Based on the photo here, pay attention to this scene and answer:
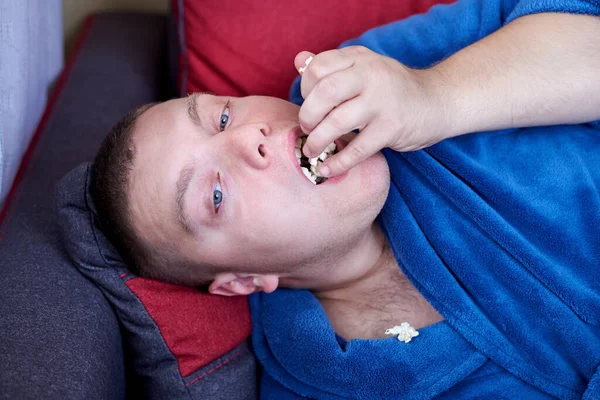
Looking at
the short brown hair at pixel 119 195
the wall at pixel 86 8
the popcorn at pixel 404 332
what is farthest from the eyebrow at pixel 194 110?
the wall at pixel 86 8

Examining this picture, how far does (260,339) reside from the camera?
4.57 feet

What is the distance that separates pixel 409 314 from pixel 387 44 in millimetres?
582

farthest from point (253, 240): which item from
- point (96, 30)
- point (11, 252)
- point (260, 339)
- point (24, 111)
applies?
point (96, 30)

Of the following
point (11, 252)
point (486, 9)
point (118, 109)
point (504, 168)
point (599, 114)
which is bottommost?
point (11, 252)

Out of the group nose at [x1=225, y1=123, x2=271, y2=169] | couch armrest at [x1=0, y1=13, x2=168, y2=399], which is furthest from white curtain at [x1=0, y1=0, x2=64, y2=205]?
nose at [x1=225, y1=123, x2=271, y2=169]

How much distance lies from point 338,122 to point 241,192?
11.1 inches

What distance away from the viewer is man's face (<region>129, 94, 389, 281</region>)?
112cm

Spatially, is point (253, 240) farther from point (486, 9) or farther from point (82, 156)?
point (486, 9)

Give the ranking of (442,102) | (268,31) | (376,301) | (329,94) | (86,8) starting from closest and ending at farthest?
(329,94) → (442,102) → (376,301) → (268,31) → (86,8)

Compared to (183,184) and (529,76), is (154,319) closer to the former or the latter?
(183,184)

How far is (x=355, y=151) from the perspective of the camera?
3.26ft

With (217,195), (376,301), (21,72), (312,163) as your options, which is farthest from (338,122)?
(21,72)

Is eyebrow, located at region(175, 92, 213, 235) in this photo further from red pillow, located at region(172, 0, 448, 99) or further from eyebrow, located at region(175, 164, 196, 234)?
red pillow, located at region(172, 0, 448, 99)

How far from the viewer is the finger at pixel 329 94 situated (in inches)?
36.0
